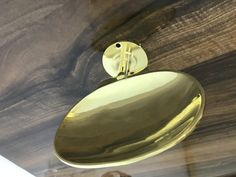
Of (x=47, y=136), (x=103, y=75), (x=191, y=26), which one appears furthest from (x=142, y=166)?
(x=191, y=26)

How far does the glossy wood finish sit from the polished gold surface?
12 mm

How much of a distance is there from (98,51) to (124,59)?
0.05 meters

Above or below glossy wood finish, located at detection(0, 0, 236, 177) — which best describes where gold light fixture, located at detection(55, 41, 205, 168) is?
below

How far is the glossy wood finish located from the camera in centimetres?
57

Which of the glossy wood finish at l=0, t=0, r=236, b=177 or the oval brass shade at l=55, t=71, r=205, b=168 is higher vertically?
the glossy wood finish at l=0, t=0, r=236, b=177

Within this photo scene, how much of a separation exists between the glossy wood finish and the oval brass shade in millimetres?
82

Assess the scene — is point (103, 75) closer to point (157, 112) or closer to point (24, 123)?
point (157, 112)

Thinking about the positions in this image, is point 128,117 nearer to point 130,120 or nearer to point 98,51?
point 130,120

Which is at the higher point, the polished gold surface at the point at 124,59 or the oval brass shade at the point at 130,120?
the polished gold surface at the point at 124,59

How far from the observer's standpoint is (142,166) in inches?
36.9

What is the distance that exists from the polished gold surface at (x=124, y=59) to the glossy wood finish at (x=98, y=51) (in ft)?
0.04

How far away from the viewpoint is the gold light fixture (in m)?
0.56

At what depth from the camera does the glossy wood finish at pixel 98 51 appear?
1.86ft

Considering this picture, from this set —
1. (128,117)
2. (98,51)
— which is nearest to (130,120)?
(128,117)
